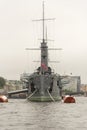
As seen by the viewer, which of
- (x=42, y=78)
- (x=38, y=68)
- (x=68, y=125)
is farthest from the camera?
(x=38, y=68)

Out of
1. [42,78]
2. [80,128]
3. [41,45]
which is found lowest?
[80,128]

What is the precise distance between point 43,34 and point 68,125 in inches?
2890

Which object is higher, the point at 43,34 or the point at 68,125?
the point at 43,34

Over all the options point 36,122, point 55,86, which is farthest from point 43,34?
point 36,122

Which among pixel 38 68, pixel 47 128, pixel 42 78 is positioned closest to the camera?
pixel 47 128

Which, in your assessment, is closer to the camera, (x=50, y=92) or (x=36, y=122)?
(x=36, y=122)

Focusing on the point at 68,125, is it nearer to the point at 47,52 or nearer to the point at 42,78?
the point at 42,78

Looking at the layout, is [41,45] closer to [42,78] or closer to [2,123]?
[42,78]

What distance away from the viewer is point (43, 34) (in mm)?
119562

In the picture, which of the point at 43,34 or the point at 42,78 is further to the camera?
the point at 43,34

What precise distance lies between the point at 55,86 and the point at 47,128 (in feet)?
215

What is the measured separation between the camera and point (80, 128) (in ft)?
146

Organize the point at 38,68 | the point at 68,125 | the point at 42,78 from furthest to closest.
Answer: the point at 38,68 → the point at 42,78 → the point at 68,125

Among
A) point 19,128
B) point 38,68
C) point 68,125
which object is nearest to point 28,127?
point 19,128
